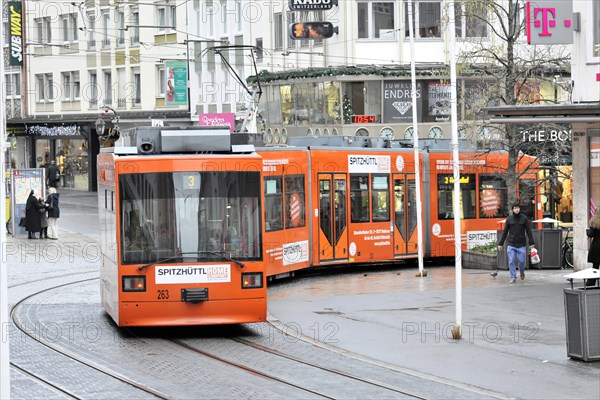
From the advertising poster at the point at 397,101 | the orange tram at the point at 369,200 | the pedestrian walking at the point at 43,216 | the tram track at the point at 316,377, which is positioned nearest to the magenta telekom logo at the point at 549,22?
the orange tram at the point at 369,200

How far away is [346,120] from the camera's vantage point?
48.8 metres

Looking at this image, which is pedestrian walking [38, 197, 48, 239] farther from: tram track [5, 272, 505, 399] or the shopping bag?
tram track [5, 272, 505, 399]

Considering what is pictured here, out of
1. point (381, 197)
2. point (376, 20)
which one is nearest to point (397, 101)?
point (376, 20)

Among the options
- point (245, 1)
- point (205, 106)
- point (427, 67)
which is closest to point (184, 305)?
point (427, 67)

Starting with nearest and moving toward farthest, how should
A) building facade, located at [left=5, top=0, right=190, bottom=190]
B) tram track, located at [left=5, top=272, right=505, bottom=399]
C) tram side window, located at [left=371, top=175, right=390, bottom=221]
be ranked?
tram track, located at [left=5, top=272, right=505, bottom=399] < tram side window, located at [left=371, top=175, right=390, bottom=221] < building facade, located at [left=5, top=0, right=190, bottom=190]

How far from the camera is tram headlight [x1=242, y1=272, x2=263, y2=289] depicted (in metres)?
17.5

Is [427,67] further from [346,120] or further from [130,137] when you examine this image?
[130,137]

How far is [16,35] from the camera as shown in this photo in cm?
5850

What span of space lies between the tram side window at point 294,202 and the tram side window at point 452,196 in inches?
212

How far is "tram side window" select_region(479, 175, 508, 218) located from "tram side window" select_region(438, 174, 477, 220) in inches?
12.2

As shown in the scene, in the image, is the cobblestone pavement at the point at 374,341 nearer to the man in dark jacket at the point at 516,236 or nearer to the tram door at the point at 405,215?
the man in dark jacket at the point at 516,236

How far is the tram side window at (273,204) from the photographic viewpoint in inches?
1047

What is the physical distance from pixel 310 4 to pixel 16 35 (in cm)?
2672

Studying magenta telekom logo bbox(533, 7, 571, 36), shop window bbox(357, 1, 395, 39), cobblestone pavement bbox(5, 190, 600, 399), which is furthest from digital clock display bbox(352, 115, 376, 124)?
magenta telekom logo bbox(533, 7, 571, 36)
